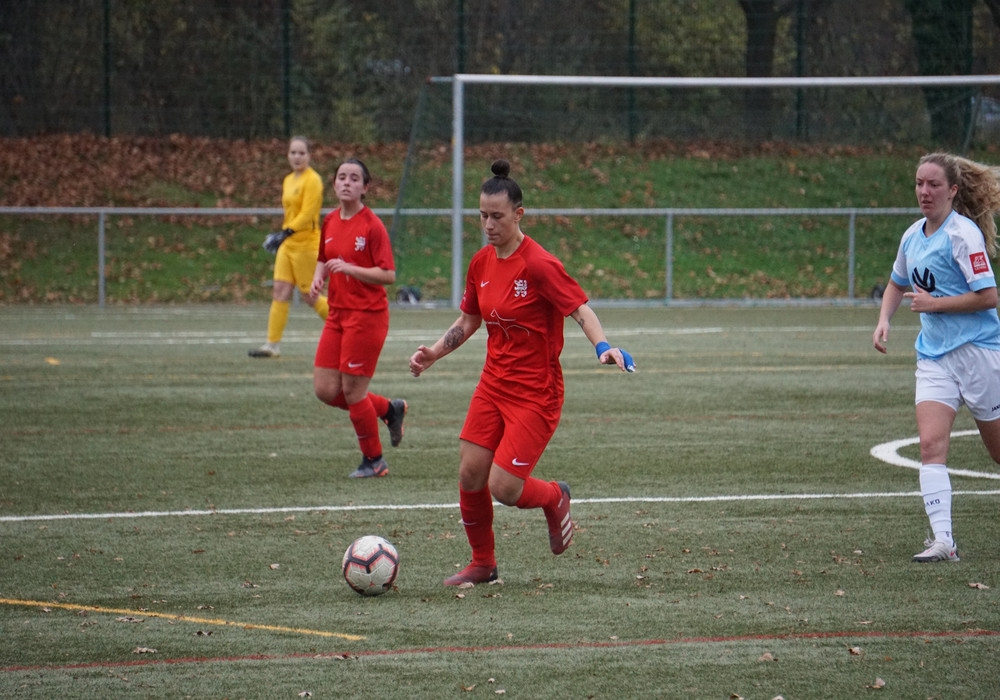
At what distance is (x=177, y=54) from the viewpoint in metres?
27.0

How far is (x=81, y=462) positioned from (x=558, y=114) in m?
17.4

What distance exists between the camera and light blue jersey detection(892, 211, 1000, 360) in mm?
6102

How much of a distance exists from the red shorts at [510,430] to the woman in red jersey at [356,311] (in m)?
2.62

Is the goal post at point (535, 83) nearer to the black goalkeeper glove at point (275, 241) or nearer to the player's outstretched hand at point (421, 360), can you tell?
the black goalkeeper glove at point (275, 241)

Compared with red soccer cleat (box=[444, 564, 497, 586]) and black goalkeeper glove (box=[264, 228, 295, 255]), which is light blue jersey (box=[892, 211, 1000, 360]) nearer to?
red soccer cleat (box=[444, 564, 497, 586])

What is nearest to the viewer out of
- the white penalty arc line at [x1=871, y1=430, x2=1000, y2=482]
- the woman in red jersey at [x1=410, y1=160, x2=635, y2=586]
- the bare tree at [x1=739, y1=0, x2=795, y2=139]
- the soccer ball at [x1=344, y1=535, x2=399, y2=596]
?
the soccer ball at [x1=344, y1=535, x2=399, y2=596]

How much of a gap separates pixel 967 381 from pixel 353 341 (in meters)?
3.82

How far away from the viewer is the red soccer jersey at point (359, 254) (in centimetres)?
841

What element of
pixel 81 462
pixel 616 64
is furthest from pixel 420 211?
pixel 81 462

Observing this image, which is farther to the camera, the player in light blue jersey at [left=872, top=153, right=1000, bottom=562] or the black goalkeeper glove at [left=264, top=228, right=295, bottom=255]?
the black goalkeeper glove at [left=264, top=228, right=295, bottom=255]

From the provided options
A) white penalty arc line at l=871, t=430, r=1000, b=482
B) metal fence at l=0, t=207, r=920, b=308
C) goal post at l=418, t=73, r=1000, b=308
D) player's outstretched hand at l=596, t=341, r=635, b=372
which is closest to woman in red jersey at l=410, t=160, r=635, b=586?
player's outstretched hand at l=596, t=341, r=635, b=372

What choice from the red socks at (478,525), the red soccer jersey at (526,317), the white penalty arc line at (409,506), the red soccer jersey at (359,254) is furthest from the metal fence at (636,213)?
the red socks at (478,525)

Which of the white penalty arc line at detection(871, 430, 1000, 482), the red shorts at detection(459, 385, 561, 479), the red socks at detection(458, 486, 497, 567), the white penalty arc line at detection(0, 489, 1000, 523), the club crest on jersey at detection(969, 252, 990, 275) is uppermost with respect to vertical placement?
the club crest on jersey at detection(969, 252, 990, 275)

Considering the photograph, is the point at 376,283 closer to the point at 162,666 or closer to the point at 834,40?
the point at 162,666
